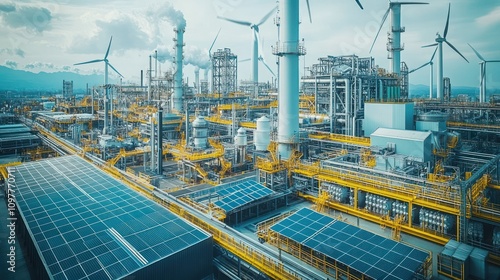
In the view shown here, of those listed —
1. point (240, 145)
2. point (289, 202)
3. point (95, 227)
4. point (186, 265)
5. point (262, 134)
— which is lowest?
point (186, 265)

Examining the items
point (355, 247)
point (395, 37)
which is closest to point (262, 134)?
point (355, 247)

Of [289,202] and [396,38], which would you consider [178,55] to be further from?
[289,202]

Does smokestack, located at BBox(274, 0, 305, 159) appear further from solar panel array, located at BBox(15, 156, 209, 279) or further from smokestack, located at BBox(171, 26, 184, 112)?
smokestack, located at BBox(171, 26, 184, 112)

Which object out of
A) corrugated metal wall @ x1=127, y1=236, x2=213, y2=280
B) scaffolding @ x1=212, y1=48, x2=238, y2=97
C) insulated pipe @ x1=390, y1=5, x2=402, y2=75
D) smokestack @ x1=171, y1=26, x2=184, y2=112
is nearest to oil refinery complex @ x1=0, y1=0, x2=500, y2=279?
corrugated metal wall @ x1=127, y1=236, x2=213, y2=280

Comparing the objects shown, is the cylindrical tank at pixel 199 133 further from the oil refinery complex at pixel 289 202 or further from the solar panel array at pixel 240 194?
the solar panel array at pixel 240 194

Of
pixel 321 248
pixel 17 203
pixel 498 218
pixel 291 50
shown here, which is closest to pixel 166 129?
pixel 291 50

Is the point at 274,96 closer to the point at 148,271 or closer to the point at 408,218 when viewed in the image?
the point at 408,218
